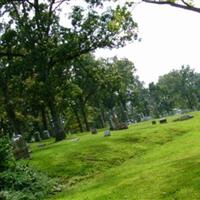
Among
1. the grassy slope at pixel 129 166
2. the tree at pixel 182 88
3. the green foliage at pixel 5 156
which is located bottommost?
the grassy slope at pixel 129 166

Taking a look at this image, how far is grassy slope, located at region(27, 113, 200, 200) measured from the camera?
15692 mm

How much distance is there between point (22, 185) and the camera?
18.9 m

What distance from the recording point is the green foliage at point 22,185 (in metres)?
17.1

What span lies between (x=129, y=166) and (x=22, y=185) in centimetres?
662

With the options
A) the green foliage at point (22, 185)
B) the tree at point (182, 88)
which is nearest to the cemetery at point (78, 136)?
the green foliage at point (22, 185)

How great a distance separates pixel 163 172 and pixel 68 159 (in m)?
9.78

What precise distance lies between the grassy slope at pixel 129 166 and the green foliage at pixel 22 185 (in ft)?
2.89

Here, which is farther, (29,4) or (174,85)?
(174,85)

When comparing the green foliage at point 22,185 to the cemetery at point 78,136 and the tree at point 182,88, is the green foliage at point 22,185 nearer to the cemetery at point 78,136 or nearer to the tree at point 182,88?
the cemetery at point 78,136

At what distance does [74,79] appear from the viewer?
78.8m

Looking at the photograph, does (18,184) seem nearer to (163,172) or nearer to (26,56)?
(163,172)

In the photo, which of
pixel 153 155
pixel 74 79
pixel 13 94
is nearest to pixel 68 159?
pixel 153 155

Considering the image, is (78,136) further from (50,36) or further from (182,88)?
(182,88)

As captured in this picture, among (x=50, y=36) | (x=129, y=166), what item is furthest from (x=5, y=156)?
(x=50, y=36)
